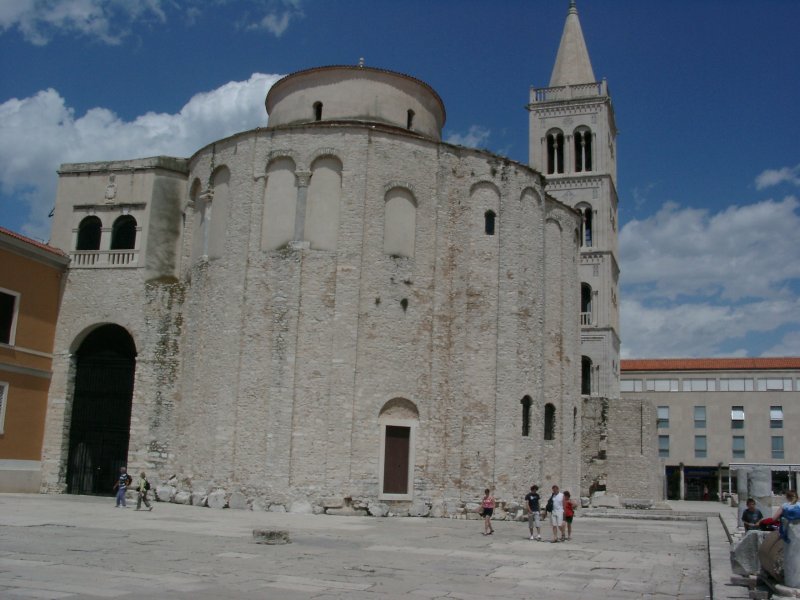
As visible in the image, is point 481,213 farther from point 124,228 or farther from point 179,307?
point 124,228

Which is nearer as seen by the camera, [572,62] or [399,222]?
[399,222]

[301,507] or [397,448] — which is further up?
[397,448]

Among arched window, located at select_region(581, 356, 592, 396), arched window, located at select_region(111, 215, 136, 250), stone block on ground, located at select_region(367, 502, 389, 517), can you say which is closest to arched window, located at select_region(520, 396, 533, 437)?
stone block on ground, located at select_region(367, 502, 389, 517)

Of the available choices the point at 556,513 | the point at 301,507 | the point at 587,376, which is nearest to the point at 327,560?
the point at 556,513

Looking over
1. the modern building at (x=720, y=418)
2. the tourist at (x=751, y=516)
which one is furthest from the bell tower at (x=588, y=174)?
the tourist at (x=751, y=516)

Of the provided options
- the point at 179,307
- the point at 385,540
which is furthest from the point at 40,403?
the point at 385,540

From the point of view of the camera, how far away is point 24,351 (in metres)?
26.8

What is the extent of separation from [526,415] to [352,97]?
12.5m

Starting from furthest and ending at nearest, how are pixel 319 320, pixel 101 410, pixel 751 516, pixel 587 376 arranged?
1. pixel 587 376
2. pixel 101 410
3. pixel 319 320
4. pixel 751 516

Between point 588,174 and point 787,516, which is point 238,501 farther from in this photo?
point 588,174

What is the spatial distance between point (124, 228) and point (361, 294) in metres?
9.98

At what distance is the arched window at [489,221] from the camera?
2744 centimetres

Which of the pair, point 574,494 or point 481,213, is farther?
point 574,494

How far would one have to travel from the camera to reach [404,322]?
Answer: 25781 millimetres
